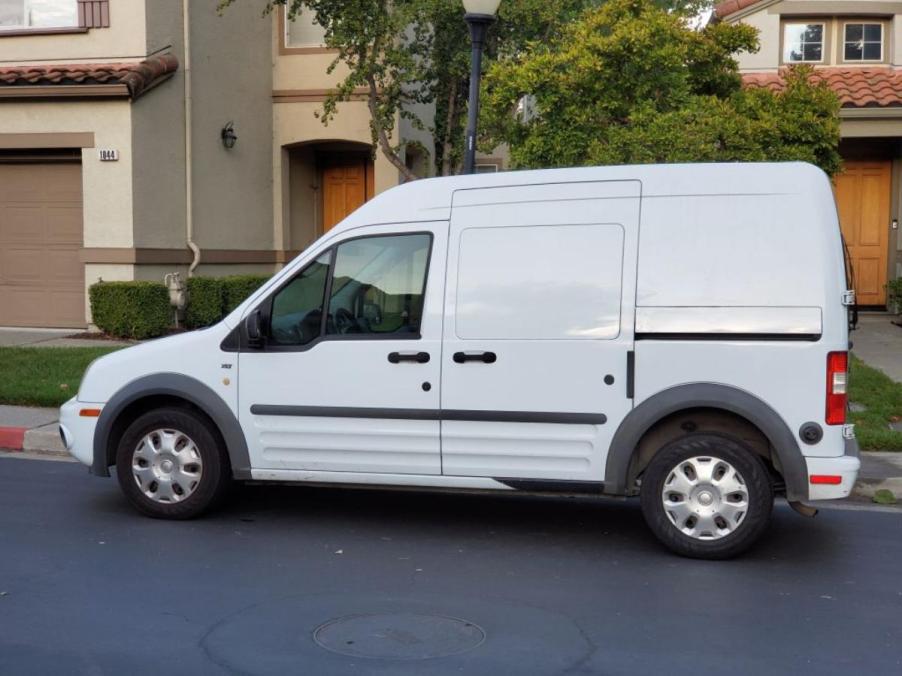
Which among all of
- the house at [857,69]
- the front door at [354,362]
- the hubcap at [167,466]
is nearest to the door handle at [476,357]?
the front door at [354,362]

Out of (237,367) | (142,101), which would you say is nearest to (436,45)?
(142,101)

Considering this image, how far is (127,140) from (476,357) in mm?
10654

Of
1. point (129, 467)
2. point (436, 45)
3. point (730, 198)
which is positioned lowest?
point (129, 467)

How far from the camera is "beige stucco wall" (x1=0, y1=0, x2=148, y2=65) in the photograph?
15.9 metres

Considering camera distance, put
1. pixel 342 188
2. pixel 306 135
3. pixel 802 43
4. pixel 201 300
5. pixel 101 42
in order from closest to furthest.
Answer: pixel 101 42 → pixel 201 300 → pixel 802 43 → pixel 306 135 → pixel 342 188

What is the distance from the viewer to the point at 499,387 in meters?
6.50

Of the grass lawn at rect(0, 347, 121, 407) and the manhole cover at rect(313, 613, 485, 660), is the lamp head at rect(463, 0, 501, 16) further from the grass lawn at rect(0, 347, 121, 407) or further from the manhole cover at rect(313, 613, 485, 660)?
the manhole cover at rect(313, 613, 485, 660)

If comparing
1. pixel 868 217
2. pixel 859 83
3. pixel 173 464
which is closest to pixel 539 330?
pixel 173 464

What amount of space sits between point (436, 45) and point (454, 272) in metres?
11.4

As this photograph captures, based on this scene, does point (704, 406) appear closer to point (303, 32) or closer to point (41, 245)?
point (41, 245)

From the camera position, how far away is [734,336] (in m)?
6.16

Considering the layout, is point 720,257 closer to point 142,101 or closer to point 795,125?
point 795,125

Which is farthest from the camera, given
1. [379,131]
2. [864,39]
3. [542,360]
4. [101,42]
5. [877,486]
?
[864,39]

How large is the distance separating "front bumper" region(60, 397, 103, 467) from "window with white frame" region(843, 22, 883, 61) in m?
14.6
